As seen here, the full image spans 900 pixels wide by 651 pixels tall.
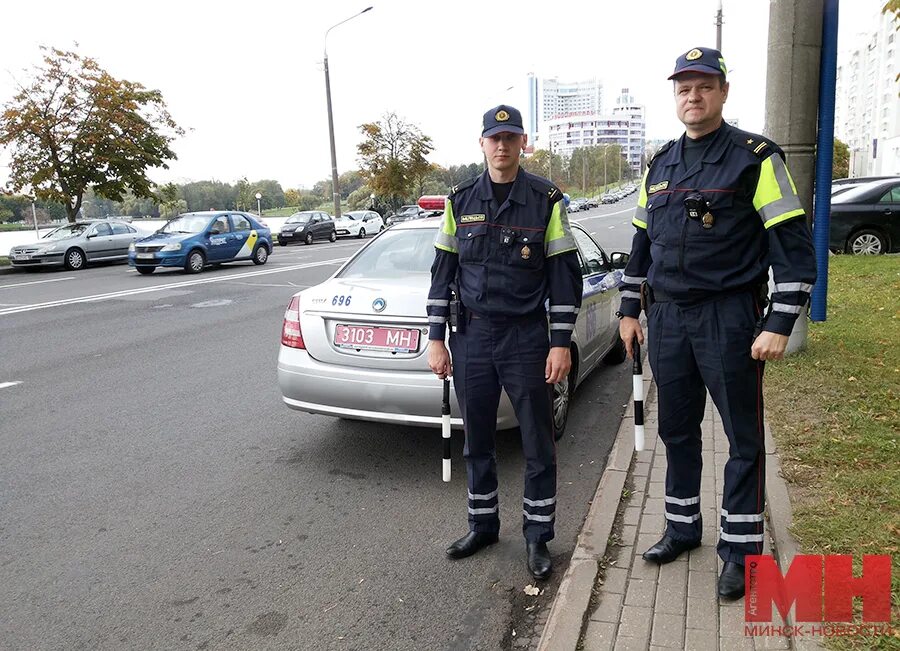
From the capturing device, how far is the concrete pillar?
5.90 metres

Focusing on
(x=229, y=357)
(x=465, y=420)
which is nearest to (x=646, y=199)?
(x=465, y=420)

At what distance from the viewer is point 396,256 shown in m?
5.25

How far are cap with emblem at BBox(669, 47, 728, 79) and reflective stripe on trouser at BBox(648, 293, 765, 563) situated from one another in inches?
35.2

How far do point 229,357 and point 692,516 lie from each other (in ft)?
19.6

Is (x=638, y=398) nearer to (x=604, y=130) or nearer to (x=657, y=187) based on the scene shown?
(x=657, y=187)

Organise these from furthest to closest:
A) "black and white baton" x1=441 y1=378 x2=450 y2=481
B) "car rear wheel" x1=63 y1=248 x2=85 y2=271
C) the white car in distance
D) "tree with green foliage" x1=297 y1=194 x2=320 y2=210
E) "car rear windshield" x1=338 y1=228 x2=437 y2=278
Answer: "tree with green foliage" x1=297 y1=194 x2=320 y2=210 < the white car in distance < "car rear wheel" x1=63 y1=248 x2=85 y2=271 < "car rear windshield" x1=338 y1=228 x2=437 y2=278 < "black and white baton" x1=441 y1=378 x2=450 y2=481

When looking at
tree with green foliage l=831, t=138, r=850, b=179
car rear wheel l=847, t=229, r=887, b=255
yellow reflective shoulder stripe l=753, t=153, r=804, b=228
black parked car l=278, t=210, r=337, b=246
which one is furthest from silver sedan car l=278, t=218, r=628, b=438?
tree with green foliage l=831, t=138, r=850, b=179

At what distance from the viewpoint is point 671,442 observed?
3.21 metres

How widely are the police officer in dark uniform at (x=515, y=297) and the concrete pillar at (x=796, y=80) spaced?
3666 mm

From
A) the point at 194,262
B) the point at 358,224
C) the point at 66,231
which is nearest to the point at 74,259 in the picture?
the point at 66,231

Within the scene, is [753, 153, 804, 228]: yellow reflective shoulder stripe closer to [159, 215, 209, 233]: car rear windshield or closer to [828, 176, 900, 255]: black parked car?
[828, 176, 900, 255]: black parked car

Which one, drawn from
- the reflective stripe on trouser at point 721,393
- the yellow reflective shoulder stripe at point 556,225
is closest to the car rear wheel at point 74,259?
the yellow reflective shoulder stripe at point 556,225

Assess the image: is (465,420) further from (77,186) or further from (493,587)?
(77,186)

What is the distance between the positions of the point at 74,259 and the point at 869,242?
2001cm
